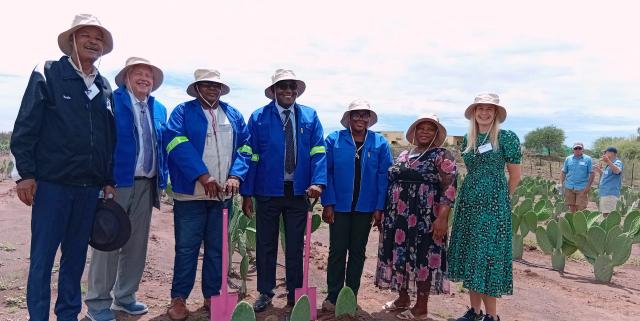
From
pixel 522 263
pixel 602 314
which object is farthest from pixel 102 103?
pixel 522 263

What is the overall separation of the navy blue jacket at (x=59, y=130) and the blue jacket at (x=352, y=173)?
5.14 feet

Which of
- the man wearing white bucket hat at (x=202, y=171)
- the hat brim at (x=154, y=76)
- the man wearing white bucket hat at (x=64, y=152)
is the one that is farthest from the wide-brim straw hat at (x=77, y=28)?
the man wearing white bucket hat at (x=202, y=171)

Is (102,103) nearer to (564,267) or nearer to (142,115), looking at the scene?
(142,115)

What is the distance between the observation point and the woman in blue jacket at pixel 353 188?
3676mm

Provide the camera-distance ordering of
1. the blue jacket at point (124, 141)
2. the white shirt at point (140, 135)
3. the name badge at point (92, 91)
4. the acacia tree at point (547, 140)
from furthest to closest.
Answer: the acacia tree at point (547, 140), the white shirt at point (140, 135), the blue jacket at point (124, 141), the name badge at point (92, 91)

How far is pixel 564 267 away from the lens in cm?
591

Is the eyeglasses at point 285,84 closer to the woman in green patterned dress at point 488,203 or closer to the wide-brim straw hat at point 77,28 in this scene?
the wide-brim straw hat at point 77,28

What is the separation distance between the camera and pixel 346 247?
3.77m

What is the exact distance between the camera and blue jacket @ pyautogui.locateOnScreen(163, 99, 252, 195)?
327cm

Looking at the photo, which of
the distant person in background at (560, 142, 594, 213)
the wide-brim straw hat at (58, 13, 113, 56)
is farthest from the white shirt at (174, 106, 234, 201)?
the distant person in background at (560, 142, 594, 213)

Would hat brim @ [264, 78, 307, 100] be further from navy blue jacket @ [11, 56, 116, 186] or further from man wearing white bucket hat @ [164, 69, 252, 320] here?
navy blue jacket @ [11, 56, 116, 186]

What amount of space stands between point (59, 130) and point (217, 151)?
978mm

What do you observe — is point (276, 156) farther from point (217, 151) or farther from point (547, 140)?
point (547, 140)

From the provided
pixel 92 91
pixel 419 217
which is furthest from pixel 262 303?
pixel 92 91
